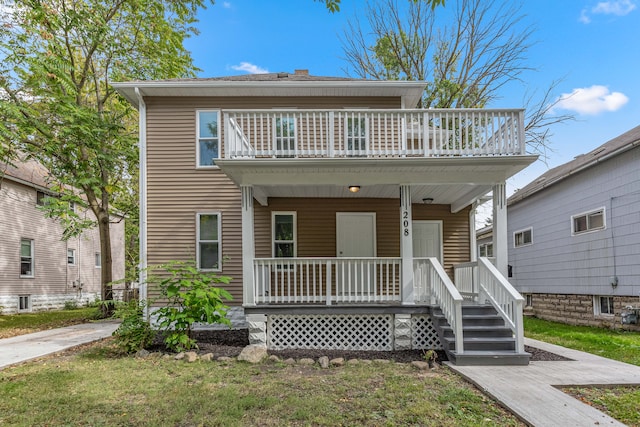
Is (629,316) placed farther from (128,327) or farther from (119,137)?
(119,137)

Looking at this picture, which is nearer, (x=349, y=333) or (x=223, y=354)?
(x=223, y=354)

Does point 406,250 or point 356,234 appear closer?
point 406,250

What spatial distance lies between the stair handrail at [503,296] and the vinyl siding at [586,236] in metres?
4.49

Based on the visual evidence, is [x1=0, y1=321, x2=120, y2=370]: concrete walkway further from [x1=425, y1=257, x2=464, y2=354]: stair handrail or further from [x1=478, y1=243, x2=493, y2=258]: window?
[x1=478, y1=243, x2=493, y2=258]: window

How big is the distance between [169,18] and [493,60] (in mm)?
12067

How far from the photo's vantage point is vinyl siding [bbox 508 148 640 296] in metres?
9.03

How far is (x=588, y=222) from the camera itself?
1056cm

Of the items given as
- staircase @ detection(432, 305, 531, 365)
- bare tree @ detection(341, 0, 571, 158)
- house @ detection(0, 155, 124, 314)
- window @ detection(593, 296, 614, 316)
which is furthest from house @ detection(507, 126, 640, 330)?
house @ detection(0, 155, 124, 314)

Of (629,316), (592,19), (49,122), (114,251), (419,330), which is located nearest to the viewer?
(419,330)

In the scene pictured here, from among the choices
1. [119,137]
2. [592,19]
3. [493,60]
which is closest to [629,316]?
[493,60]

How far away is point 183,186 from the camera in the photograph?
9.52 meters

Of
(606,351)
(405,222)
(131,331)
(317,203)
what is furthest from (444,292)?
(131,331)

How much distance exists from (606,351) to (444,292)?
3.19m

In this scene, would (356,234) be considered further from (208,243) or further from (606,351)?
(606,351)
